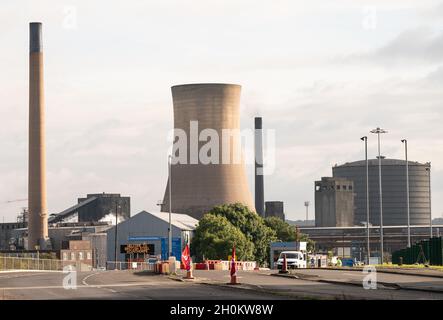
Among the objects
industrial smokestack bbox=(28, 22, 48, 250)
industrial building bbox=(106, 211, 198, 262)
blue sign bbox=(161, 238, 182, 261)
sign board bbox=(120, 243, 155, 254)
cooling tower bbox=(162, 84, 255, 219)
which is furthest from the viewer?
industrial building bbox=(106, 211, 198, 262)

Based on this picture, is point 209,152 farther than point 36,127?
Yes

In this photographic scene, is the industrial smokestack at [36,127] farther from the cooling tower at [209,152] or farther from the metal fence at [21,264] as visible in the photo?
the metal fence at [21,264]

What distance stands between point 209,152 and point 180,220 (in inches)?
688

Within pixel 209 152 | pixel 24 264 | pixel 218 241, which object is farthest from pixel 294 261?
pixel 209 152

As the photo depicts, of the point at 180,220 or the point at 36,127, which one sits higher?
the point at 36,127

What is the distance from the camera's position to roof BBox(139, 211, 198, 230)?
161125mm

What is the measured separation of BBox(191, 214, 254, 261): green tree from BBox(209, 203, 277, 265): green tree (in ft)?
15.9

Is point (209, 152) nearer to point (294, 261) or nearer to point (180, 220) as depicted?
point (180, 220)

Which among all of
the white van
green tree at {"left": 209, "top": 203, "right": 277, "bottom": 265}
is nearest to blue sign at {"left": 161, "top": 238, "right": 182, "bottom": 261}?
green tree at {"left": 209, "top": 203, "right": 277, "bottom": 265}

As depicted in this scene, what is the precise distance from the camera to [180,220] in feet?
549

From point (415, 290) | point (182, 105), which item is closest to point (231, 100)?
point (182, 105)

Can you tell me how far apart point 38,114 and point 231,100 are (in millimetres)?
26251

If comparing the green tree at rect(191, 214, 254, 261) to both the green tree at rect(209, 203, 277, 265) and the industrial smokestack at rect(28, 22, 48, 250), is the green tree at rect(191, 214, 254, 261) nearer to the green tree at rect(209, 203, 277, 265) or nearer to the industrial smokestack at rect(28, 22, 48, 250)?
the green tree at rect(209, 203, 277, 265)
